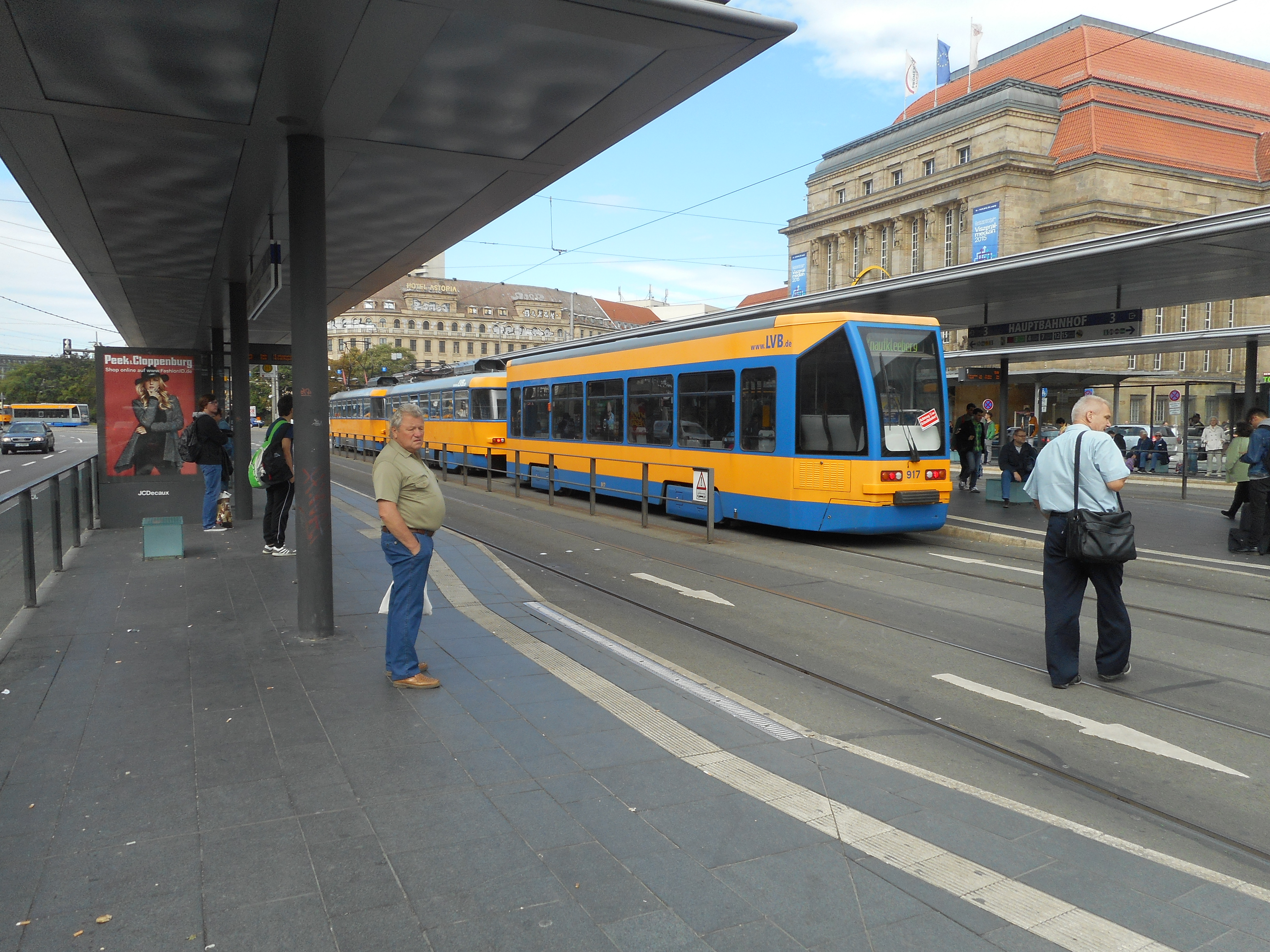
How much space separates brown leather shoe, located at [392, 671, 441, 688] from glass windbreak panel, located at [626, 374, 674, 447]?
33.2 ft

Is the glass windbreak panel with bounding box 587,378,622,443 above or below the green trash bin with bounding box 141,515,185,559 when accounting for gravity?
above

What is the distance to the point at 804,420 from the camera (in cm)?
1252

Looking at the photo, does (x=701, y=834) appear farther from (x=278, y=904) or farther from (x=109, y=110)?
(x=109, y=110)

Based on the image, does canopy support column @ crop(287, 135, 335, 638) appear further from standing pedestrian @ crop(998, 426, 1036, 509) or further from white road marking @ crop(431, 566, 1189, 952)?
standing pedestrian @ crop(998, 426, 1036, 509)

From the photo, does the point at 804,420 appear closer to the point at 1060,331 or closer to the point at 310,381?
the point at 310,381

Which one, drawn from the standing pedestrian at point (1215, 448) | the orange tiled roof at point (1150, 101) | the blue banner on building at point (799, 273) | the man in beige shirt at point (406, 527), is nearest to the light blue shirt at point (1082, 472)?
the man in beige shirt at point (406, 527)

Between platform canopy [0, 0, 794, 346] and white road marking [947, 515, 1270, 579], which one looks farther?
white road marking [947, 515, 1270, 579]

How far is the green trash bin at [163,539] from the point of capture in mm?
10383

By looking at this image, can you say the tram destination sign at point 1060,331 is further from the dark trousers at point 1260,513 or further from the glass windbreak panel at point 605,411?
the glass windbreak panel at point 605,411

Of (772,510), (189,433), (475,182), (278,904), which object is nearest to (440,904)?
(278,904)

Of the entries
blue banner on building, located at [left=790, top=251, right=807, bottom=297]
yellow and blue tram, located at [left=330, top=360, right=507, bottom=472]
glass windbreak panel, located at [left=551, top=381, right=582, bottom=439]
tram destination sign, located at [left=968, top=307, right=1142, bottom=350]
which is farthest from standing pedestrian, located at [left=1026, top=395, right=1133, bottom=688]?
blue banner on building, located at [left=790, top=251, right=807, bottom=297]

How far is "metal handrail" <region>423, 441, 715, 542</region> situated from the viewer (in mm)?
13547

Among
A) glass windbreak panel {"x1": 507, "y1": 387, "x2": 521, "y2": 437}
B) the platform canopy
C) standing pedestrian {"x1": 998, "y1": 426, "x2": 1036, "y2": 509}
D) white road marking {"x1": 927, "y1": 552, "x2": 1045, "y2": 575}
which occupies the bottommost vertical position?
white road marking {"x1": 927, "y1": 552, "x2": 1045, "y2": 575}

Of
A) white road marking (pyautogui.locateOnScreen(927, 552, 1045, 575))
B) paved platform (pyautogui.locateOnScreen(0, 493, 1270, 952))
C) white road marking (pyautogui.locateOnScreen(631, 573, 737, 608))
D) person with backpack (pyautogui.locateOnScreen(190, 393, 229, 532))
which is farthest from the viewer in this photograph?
person with backpack (pyautogui.locateOnScreen(190, 393, 229, 532))
